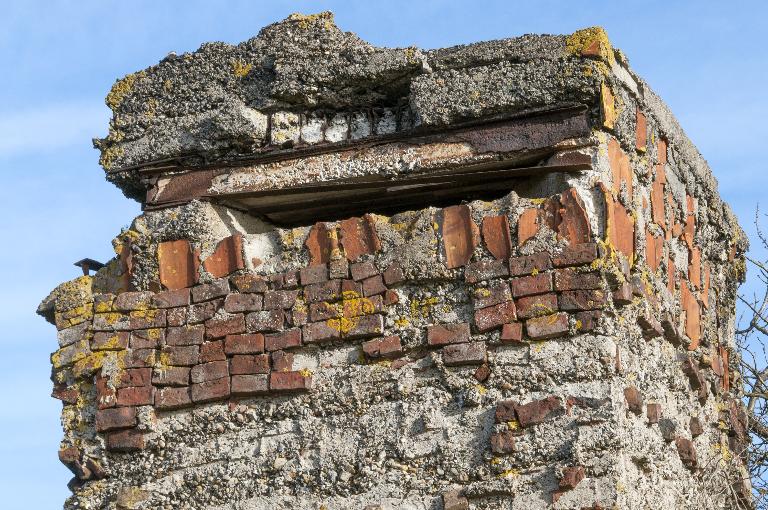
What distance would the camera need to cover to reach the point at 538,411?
4.23 metres

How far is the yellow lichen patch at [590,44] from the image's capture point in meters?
4.61

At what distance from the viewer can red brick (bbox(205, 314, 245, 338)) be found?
15.3 feet

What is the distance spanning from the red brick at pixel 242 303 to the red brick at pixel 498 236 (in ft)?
2.81

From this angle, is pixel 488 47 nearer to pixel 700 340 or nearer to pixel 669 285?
pixel 669 285

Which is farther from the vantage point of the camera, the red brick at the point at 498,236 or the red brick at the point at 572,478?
the red brick at the point at 498,236


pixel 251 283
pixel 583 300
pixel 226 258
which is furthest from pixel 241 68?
pixel 583 300

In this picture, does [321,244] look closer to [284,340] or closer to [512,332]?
[284,340]

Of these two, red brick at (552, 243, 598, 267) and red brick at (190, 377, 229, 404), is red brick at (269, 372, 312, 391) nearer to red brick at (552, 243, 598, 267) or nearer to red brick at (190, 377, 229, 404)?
red brick at (190, 377, 229, 404)

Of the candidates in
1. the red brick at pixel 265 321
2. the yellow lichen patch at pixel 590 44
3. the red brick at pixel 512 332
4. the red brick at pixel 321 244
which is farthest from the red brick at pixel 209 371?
the yellow lichen patch at pixel 590 44

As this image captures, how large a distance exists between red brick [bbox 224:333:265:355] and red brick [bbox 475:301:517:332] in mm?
793

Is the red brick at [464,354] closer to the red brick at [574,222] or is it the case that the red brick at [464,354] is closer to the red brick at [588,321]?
the red brick at [588,321]

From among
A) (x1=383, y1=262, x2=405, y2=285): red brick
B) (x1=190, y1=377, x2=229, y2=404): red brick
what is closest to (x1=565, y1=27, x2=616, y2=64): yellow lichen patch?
(x1=383, y1=262, x2=405, y2=285): red brick

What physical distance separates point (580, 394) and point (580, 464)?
23 centimetres

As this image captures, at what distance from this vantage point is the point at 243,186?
4934 mm
